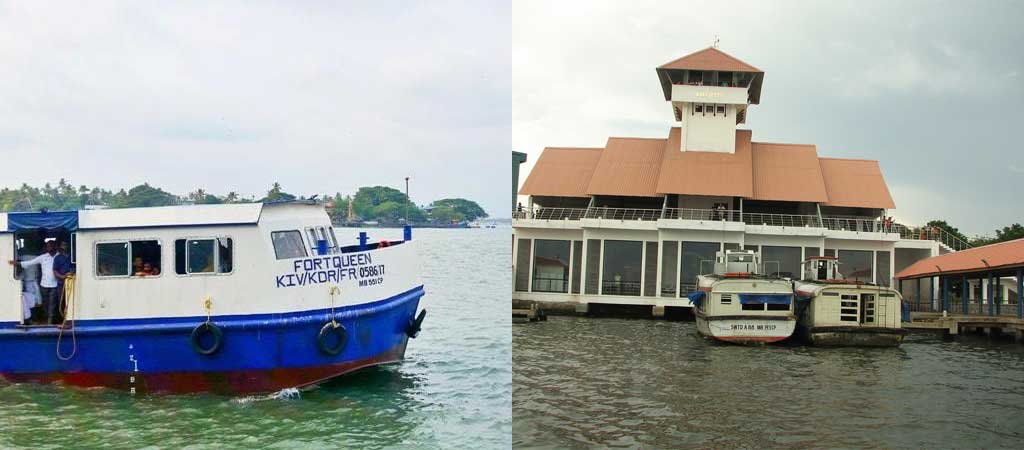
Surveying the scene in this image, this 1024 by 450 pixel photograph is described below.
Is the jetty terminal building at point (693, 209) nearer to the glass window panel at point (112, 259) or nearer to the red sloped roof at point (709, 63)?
the red sloped roof at point (709, 63)

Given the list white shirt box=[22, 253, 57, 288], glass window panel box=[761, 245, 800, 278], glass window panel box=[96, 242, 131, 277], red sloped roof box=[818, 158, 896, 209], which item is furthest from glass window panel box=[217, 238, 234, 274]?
red sloped roof box=[818, 158, 896, 209]

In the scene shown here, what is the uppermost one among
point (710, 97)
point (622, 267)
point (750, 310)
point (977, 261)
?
point (710, 97)

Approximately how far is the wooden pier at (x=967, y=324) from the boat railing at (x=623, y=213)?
947cm

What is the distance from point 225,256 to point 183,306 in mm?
855

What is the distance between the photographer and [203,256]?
1173cm

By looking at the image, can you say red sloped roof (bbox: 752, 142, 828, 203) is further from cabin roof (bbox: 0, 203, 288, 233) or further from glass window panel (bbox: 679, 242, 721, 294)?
cabin roof (bbox: 0, 203, 288, 233)

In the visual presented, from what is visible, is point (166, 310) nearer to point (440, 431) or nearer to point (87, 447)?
point (87, 447)

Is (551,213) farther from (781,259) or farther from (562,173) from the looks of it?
(781,259)

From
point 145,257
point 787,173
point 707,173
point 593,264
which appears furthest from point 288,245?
point 787,173

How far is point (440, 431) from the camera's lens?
1016 cm

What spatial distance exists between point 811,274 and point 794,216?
6.21 metres

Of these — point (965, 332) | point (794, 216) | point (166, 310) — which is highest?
point (794, 216)

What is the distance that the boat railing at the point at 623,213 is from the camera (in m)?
29.4

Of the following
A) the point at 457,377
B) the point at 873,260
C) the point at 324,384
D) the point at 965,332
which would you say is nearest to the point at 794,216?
the point at 873,260
